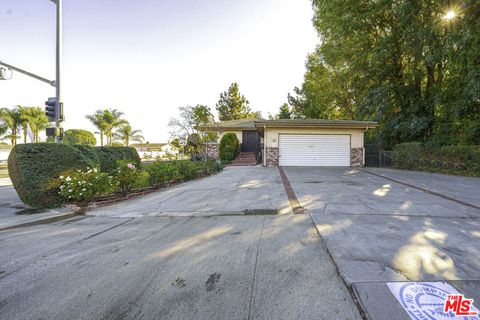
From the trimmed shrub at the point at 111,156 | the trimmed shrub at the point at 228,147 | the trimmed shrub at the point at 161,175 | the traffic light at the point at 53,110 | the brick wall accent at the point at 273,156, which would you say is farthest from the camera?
the trimmed shrub at the point at 228,147

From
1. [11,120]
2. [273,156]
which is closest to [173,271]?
[273,156]

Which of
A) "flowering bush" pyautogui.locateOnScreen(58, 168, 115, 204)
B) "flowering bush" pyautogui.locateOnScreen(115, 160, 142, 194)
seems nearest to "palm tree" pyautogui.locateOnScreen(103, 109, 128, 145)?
"flowering bush" pyautogui.locateOnScreen(115, 160, 142, 194)

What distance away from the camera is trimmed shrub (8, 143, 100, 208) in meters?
4.75

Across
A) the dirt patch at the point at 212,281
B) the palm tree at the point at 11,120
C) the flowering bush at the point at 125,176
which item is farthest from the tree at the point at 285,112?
the palm tree at the point at 11,120

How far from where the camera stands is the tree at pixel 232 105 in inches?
1410

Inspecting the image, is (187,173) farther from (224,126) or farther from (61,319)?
(224,126)

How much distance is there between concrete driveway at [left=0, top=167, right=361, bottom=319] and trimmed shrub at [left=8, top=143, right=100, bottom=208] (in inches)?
49.9

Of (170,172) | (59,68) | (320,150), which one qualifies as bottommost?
(170,172)

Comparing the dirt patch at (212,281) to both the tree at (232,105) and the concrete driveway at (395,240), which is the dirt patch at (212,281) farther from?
the tree at (232,105)

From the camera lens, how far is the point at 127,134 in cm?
2850

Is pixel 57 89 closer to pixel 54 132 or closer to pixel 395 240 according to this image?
pixel 54 132

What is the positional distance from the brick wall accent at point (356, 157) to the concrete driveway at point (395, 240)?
7476 millimetres

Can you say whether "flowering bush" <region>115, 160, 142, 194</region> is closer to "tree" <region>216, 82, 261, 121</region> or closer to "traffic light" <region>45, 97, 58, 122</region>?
"traffic light" <region>45, 97, 58, 122</region>

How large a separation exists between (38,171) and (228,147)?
34.8ft
